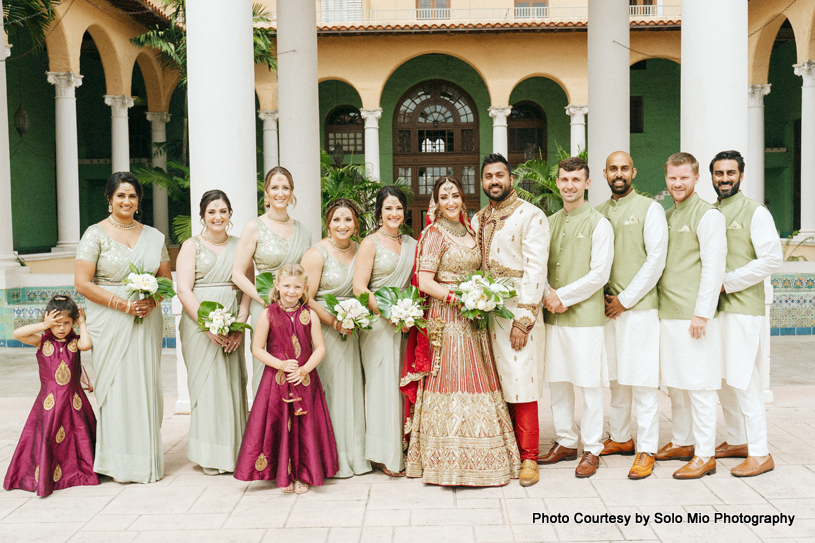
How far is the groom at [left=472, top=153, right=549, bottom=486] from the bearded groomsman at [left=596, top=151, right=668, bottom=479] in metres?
0.54

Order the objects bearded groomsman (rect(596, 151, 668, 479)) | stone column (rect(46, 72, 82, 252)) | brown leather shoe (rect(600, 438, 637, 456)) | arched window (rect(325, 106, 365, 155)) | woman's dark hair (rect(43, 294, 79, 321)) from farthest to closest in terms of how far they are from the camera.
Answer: arched window (rect(325, 106, 365, 155)), stone column (rect(46, 72, 82, 252)), brown leather shoe (rect(600, 438, 637, 456)), bearded groomsman (rect(596, 151, 668, 479)), woman's dark hair (rect(43, 294, 79, 321))

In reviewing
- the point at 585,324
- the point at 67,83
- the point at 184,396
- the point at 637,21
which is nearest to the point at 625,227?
the point at 585,324

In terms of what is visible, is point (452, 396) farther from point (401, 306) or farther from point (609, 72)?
point (609, 72)

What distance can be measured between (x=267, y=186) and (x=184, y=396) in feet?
8.03

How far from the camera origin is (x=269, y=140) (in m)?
18.9

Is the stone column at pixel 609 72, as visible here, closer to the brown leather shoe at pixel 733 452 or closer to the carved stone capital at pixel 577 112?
the brown leather shoe at pixel 733 452

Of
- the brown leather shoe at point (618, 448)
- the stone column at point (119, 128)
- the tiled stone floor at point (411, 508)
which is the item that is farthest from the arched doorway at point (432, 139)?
the tiled stone floor at point (411, 508)

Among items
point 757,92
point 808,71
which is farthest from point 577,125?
point 808,71

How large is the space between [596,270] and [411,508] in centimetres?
185

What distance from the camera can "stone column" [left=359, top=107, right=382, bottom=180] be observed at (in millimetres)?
18625

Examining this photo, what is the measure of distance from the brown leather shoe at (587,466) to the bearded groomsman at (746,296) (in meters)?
0.88

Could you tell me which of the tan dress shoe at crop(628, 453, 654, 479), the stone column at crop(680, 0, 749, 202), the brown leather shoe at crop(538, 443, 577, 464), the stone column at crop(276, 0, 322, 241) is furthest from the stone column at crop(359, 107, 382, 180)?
the tan dress shoe at crop(628, 453, 654, 479)

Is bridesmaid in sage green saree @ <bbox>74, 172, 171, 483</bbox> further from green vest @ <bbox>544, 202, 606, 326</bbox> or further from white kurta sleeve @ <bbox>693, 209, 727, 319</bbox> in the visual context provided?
white kurta sleeve @ <bbox>693, 209, 727, 319</bbox>

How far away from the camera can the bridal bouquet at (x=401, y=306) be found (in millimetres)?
4133
